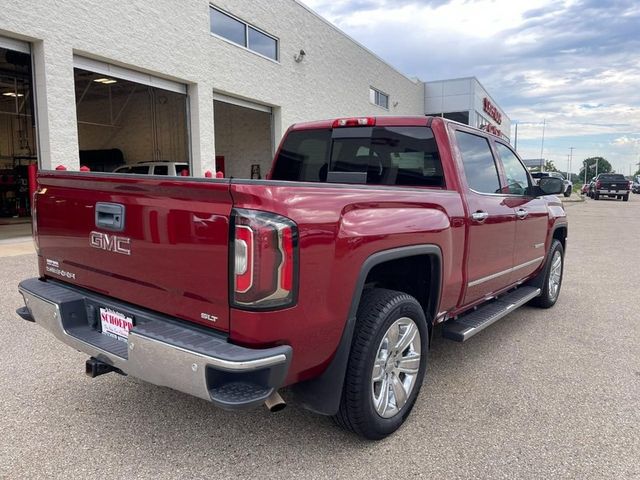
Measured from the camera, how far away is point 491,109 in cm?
4128

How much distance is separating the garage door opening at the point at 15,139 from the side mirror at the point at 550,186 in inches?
385

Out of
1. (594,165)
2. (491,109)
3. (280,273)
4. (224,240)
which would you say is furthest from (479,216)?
(594,165)

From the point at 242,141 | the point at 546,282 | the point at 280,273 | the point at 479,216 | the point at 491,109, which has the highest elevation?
the point at 491,109

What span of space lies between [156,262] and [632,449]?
2.76 meters

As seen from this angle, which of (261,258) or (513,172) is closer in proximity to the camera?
(261,258)

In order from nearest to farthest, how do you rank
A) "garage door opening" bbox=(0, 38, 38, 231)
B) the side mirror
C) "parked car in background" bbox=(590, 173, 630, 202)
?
the side mirror < "garage door opening" bbox=(0, 38, 38, 231) < "parked car in background" bbox=(590, 173, 630, 202)

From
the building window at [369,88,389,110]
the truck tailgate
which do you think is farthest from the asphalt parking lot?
the building window at [369,88,389,110]

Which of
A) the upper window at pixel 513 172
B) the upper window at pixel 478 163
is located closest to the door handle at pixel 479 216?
the upper window at pixel 478 163

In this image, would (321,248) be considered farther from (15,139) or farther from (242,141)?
(15,139)

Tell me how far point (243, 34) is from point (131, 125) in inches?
385

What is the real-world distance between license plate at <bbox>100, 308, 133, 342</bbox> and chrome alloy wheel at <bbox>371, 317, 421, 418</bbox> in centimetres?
132

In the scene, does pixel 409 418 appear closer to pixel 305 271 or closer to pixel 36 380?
pixel 305 271

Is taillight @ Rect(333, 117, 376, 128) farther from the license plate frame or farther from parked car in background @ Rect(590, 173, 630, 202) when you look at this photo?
parked car in background @ Rect(590, 173, 630, 202)

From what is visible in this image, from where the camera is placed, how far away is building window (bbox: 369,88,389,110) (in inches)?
1010
